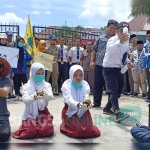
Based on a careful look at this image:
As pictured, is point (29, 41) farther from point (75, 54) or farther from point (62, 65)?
point (75, 54)

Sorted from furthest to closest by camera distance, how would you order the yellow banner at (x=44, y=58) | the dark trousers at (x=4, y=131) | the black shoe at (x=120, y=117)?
the yellow banner at (x=44, y=58) → the black shoe at (x=120, y=117) → the dark trousers at (x=4, y=131)

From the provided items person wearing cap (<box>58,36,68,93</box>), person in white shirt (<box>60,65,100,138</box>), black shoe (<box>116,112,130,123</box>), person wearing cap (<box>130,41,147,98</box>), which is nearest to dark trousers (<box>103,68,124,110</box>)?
black shoe (<box>116,112,130,123</box>)

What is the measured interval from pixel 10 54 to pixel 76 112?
3.17 m

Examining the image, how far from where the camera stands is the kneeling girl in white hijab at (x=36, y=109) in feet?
14.1

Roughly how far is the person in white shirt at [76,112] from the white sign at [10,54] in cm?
282

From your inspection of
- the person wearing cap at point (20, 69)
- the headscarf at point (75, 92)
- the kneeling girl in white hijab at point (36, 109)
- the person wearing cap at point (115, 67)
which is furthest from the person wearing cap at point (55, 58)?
the headscarf at point (75, 92)

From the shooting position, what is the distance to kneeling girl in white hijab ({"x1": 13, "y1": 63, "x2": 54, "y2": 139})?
4301 mm

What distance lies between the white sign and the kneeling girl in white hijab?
8.29 ft

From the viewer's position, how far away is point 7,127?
4215 mm

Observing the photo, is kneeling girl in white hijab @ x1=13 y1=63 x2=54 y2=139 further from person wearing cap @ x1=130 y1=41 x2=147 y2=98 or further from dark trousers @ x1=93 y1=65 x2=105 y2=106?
person wearing cap @ x1=130 y1=41 x2=147 y2=98

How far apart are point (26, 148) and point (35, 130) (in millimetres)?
815

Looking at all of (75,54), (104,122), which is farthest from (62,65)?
(104,122)

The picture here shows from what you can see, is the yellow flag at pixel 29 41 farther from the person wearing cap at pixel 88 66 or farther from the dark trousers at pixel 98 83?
the dark trousers at pixel 98 83

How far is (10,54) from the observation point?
7.05 metres
